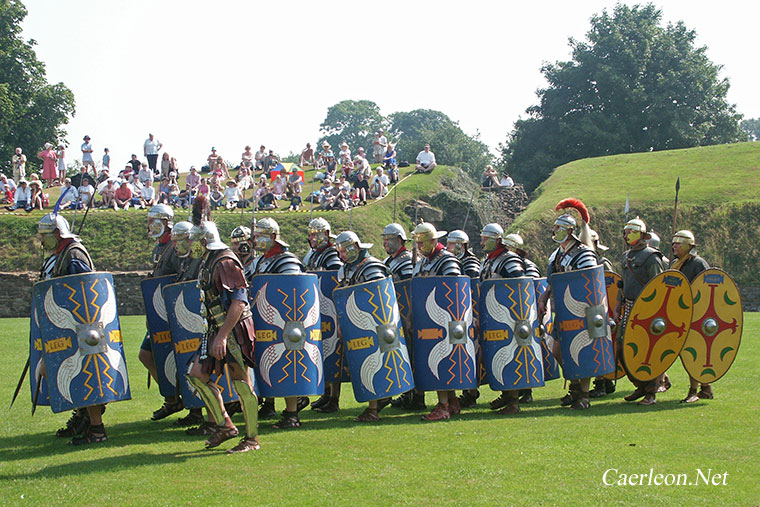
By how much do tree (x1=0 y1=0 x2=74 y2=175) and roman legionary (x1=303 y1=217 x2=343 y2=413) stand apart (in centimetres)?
3744

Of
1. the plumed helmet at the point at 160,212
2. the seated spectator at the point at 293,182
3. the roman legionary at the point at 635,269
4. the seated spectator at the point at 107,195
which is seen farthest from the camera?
the seated spectator at the point at 293,182

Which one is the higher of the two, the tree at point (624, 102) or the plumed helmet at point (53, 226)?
the tree at point (624, 102)

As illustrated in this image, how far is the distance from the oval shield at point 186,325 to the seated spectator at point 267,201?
881 inches

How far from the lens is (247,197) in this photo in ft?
101

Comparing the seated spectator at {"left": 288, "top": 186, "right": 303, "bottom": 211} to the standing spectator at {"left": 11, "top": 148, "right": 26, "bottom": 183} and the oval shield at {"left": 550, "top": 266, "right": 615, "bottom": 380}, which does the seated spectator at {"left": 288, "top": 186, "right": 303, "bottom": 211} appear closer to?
the standing spectator at {"left": 11, "top": 148, "right": 26, "bottom": 183}

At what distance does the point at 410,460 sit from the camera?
257 inches

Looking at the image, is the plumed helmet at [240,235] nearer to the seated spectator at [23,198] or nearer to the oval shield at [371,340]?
the oval shield at [371,340]

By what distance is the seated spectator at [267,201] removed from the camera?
30188 millimetres

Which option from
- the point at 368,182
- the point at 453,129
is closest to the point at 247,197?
the point at 368,182

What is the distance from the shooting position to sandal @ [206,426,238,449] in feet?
22.9

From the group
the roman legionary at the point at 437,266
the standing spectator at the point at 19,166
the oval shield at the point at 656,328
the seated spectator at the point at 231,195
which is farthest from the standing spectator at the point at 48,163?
the oval shield at the point at 656,328

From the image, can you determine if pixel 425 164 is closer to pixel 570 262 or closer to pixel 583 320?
pixel 570 262

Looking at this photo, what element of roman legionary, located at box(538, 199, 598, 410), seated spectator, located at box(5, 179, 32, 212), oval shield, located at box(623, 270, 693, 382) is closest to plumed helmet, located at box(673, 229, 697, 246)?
oval shield, located at box(623, 270, 693, 382)

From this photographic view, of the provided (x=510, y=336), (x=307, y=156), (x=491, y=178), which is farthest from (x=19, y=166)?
(x=510, y=336)
